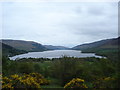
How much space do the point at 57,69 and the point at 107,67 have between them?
465cm

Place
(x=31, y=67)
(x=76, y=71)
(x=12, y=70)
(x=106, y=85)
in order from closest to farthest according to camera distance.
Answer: (x=106, y=85) < (x=76, y=71) < (x=12, y=70) < (x=31, y=67)

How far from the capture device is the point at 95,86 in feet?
36.7

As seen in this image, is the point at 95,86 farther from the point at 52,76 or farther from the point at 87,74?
the point at 52,76

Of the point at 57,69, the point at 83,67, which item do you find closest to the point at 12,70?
the point at 57,69

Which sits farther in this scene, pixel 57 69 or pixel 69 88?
pixel 57 69

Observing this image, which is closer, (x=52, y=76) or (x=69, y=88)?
(x=69, y=88)

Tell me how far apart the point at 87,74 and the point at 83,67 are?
0.76 metres

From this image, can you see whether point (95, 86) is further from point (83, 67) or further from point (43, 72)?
point (43, 72)

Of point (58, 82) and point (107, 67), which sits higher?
point (107, 67)

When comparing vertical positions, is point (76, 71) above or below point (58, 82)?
above

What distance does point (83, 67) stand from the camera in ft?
47.2

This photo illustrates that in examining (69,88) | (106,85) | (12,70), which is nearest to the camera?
(106,85)

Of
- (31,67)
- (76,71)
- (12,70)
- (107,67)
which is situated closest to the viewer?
(76,71)

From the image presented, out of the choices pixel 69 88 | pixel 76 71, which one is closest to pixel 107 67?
pixel 76 71
